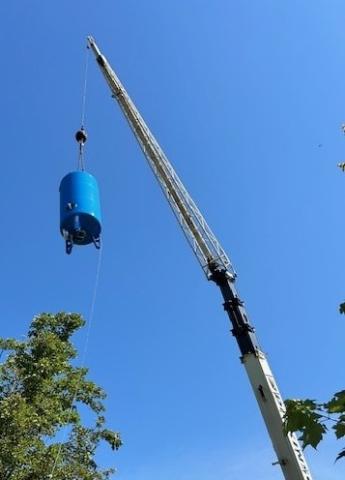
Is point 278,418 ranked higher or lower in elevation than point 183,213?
lower

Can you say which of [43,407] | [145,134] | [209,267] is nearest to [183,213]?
[209,267]

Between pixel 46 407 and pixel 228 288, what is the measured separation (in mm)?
7373

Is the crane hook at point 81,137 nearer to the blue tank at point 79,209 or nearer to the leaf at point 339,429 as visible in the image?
the blue tank at point 79,209

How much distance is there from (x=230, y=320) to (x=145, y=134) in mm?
8447

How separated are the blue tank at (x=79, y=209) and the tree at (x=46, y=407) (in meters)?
6.47

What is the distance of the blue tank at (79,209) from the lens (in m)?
11.3

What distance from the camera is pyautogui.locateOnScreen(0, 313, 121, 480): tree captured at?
48.7 feet

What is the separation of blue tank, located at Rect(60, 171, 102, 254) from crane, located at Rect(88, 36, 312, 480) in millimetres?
3929

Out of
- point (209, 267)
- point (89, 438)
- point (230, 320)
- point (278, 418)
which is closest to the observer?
point (278, 418)

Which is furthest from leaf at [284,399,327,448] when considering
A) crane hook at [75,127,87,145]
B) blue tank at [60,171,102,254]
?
crane hook at [75,127,87,145]

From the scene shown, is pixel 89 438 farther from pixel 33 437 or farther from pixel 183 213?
pixel 183 213

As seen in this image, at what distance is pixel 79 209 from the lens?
11219 mm

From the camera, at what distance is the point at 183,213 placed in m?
16.2

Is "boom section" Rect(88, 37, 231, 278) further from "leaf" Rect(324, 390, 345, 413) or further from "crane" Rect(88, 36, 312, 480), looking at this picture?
"leaf" Rect(324, 390, 345, 413)
